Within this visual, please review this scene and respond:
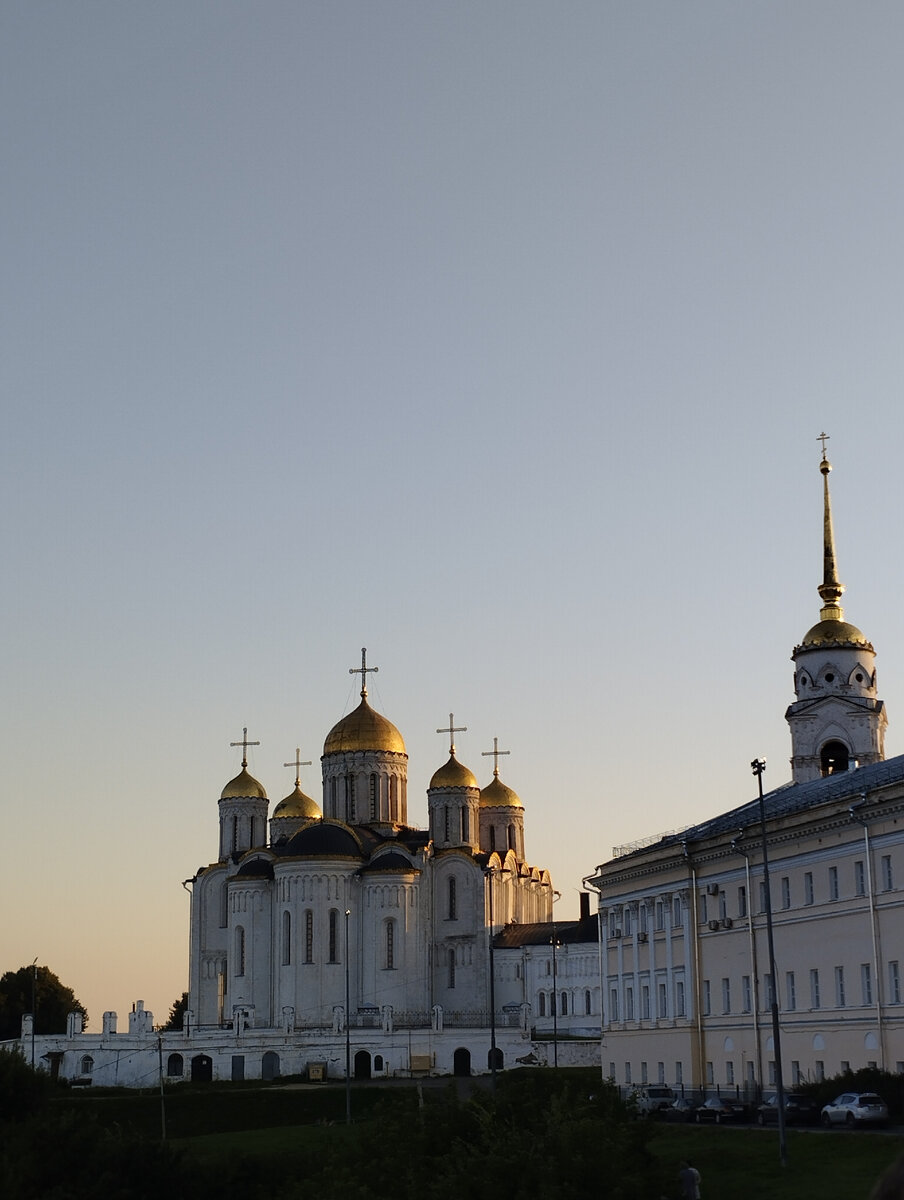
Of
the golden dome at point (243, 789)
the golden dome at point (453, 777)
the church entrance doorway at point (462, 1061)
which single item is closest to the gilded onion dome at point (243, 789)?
the golden dome at point (243, 789)

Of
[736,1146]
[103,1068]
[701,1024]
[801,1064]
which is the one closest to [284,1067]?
[103,1068]

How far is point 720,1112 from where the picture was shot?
159 feet

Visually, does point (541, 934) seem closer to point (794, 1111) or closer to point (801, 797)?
point (801, 797)

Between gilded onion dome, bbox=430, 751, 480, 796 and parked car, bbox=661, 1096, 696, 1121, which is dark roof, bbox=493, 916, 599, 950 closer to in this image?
gilded onion dome, bbox=430, 751, 480, 796

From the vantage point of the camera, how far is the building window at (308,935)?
9906 centimetres

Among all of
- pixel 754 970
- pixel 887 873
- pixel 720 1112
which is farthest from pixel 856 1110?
pixel 754 970

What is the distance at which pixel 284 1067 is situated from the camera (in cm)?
9312

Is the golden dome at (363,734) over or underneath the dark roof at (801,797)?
over

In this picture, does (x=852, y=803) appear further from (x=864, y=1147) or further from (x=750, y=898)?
(x=864, y=1147)

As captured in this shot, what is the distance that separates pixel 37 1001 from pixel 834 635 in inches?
3118

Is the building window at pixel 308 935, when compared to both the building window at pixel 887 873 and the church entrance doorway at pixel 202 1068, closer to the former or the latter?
the church entrance doorway at pixel 202 1068

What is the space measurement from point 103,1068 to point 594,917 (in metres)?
34.0

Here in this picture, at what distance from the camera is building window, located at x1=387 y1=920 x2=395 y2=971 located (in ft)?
331

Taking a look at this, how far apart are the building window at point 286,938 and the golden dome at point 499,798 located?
932 inches
